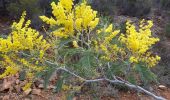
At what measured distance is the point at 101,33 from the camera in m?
3.68

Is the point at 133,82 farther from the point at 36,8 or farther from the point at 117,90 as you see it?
the point at 36,8

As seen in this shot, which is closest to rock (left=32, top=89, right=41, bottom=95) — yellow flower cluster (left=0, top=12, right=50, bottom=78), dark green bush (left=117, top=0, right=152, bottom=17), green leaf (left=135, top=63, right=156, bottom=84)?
yellow flower cluster (left=0, top=12, right=50, bottom=78)

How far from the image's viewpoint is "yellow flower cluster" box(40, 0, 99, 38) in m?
3.55

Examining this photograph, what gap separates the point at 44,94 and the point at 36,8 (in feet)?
7.46

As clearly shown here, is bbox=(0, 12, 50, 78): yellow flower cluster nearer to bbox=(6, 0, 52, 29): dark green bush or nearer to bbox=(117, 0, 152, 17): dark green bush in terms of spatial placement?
bbox=(6, 0, 52, 29): dark green bush

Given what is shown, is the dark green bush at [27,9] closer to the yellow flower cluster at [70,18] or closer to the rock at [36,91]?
the rock at [36,91]

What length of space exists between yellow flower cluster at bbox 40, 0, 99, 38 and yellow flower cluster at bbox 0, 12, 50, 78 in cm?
24

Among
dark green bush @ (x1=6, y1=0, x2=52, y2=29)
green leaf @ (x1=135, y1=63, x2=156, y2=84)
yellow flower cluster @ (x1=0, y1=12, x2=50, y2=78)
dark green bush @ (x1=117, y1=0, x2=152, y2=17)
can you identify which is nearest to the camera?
green leaf @ (x1=135, y1=63, x2=156, y2=84)

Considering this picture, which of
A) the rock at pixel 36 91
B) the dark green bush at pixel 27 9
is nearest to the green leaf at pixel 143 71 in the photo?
the rock at pixel 36 91

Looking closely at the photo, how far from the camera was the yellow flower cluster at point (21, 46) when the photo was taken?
3.63 meters

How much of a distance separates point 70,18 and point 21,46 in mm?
514

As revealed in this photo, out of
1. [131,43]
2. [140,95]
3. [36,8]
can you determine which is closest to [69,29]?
[131,43]

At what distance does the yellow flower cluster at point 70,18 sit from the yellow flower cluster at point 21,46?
239 millimetres

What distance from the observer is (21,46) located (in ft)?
11.9
